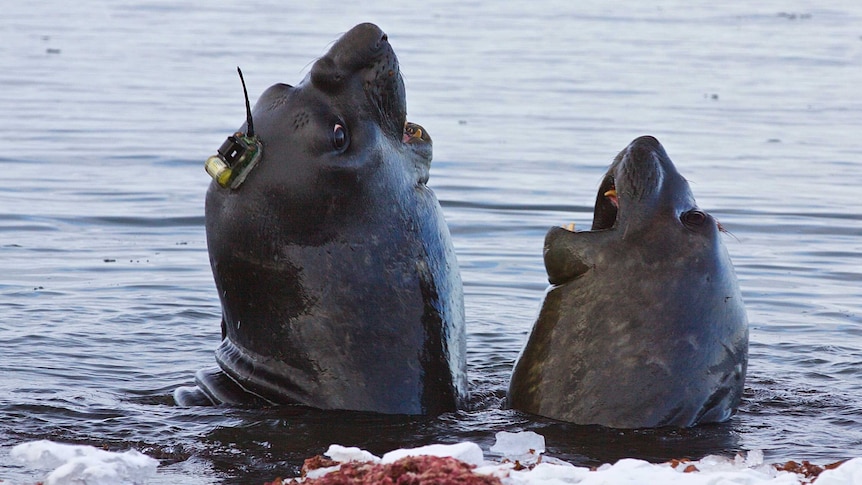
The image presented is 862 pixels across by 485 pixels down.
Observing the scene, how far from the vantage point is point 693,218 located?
642 cm

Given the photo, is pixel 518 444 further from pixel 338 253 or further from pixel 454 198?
pixel 454 198

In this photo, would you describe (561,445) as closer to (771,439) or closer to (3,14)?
(771,439)

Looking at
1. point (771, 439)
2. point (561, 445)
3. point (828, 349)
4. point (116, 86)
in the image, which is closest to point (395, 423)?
point (561, 445)

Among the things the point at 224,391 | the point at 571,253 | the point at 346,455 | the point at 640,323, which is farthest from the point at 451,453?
the point at 224,391

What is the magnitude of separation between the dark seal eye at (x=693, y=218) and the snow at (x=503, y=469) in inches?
49.6

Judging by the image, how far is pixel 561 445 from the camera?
5973 millimetres

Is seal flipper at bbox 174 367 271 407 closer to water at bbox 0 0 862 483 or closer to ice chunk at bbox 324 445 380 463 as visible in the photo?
water at bbox 0 0 862 483

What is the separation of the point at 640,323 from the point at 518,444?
764 millimetres

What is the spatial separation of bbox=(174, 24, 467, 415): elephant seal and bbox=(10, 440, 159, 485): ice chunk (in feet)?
3.02

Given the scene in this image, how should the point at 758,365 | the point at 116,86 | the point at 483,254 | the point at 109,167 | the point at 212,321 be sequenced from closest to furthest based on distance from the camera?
the point at 758,365 → the point at 212,321 → the point at 483,254 → the point at 109,167 → the point at 116,86

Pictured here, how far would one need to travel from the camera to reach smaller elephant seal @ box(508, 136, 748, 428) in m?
6.20

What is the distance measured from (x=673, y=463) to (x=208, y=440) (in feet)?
6.13

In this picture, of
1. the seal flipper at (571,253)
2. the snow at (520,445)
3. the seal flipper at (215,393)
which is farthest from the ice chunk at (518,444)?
the seal flipper at (215,393)

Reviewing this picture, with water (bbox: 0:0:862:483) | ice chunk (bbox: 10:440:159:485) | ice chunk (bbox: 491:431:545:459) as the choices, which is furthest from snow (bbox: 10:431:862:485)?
ice chunk (bbox: 491:431:545:459)
